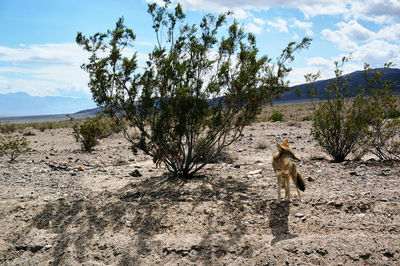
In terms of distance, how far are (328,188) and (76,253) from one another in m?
4.87

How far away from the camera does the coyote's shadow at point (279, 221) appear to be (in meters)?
5.36

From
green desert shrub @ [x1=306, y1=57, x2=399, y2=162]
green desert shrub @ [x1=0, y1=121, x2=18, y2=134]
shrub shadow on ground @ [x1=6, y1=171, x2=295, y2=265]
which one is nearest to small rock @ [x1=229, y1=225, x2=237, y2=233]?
shrub shadow on ground @ [x1=6, y1=171, x2=295, y2=265]

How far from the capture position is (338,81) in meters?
10.0

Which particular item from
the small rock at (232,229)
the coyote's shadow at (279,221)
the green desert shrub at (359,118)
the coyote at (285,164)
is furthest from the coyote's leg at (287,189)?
the green desert shrub at (359,118)

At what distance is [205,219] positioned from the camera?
20.0 feet

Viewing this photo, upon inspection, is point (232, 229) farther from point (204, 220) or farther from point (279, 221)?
point (279, 221)

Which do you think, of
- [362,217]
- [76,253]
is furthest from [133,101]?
[362,217]

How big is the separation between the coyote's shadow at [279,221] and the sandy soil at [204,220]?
0.6 inches

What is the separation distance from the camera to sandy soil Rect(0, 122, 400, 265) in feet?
16.7

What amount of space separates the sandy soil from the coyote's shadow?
0.02 metres

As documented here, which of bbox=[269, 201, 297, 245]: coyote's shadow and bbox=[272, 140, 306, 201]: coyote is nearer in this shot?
bbox=[269, 201, 297, 245]: coyote's shadow

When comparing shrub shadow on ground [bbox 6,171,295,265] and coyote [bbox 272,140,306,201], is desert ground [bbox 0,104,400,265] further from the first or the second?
coyote [bbox 272,140,306,201]

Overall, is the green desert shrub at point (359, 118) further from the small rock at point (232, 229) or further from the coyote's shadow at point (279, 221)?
the small rock at point (232, 229)

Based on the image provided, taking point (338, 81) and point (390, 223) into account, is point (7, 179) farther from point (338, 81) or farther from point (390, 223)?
point (338, 81)
